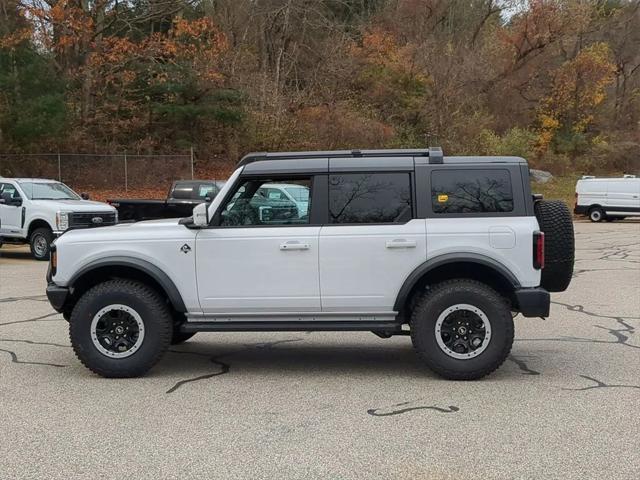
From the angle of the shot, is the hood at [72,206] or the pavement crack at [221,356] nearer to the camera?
Answer: the pavement crack at [221,356]

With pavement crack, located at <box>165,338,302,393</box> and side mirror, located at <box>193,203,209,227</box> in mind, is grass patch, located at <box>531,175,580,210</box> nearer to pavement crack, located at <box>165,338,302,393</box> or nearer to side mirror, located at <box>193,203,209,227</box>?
pavement crack, located at <box>165,338,302,393</box>

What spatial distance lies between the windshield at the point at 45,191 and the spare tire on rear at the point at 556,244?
13.9 m

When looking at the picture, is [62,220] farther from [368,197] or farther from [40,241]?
[368,197]

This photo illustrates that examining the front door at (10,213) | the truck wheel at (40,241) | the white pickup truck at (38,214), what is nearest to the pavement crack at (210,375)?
the white pickup truck at (38,214)

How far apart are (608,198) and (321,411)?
27.6 metres

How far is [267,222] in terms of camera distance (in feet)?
20.3

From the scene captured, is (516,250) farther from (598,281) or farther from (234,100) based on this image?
(234,100)

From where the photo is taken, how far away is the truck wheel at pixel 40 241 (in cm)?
1639

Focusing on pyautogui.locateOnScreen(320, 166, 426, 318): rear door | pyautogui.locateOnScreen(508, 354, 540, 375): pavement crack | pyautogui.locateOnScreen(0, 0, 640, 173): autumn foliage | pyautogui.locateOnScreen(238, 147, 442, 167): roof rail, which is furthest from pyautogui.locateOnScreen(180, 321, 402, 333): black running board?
pyautogui.locateOnScreen(0, 0, 640, 173): autumn foliage

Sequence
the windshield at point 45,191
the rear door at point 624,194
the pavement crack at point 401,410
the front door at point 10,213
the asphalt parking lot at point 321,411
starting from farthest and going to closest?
the rear door at point 624,194 → the windshield at point 45,191 → the front door at point 10,213 → the pavement crack at point 401,410 → the asphalt parking lot at point 321,411

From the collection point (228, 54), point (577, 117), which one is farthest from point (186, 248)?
point (577, 117)

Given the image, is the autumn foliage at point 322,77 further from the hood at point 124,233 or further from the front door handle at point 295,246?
the front door handle at point 295,246

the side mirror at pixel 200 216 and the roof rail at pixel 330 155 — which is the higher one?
the roof rail at pixel 330 155

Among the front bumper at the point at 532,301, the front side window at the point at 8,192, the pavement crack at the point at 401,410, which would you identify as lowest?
the pavement crack at the point at 401,410
